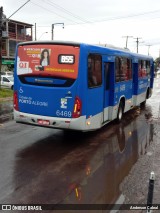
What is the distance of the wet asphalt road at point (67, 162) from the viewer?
5.77 m

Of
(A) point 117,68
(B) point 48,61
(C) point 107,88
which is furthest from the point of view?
(A) point 117,68

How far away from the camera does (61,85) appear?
28.4 ft

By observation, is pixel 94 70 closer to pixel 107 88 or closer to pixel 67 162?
pixel 107 88

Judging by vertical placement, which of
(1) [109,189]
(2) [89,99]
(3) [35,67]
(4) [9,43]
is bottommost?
(1) [109,189]

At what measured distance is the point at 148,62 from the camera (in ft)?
60.0

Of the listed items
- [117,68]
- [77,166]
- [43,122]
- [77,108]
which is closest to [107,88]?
[117,68]

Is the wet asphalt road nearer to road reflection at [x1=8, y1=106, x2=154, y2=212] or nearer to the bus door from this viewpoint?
road reflection at [x1=8, y1=106, x2=154, y2=212]

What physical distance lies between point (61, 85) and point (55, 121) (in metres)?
1.05

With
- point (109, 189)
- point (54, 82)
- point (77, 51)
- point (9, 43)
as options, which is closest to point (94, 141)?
point (54, 82)

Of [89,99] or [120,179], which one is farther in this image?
[89,99]

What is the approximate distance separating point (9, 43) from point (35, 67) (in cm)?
4565

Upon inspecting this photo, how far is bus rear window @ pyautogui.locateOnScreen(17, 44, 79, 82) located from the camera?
27.9 ft

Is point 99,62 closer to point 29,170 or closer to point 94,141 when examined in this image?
point 94,141

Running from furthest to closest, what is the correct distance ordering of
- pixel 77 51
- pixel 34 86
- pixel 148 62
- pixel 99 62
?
pixel 148 62
pixel 99 62
pixel 34 86
pixel 77 51
